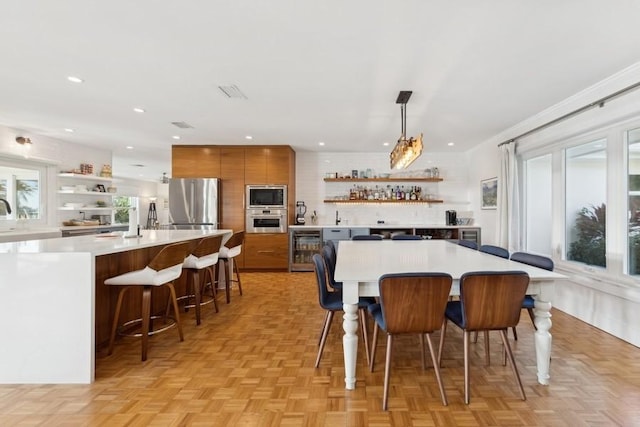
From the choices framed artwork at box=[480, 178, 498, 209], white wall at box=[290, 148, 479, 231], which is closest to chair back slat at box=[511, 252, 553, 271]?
framed artwork at box=[480, 178, 498, 209]

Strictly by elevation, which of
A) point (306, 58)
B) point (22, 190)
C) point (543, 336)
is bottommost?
point (543, 336)

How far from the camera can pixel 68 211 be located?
19.2 ft

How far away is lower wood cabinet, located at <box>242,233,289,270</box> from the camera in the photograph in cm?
604

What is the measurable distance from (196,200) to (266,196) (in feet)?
4.24

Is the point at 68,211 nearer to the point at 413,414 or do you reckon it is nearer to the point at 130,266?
the point at 130,266

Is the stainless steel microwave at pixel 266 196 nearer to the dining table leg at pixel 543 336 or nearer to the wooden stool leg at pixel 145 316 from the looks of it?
the wooden stool leg at pixel 145 316

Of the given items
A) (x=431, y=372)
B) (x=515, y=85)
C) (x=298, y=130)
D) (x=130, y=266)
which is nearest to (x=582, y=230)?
(x=515, y=85)

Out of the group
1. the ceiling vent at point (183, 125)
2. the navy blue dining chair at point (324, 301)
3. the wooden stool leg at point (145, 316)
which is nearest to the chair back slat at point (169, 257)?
the wooden stool leg at point (145, 316)

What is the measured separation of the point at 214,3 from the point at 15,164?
513 centimetres

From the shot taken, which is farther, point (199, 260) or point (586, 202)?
point (586, 202)

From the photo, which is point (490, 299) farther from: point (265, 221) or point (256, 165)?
point (256, 165)

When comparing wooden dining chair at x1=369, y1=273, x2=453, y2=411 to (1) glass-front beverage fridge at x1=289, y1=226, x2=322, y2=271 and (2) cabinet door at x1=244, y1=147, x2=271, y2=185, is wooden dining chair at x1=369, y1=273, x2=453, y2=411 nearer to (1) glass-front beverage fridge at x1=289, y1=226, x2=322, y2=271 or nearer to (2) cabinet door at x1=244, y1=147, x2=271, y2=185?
(1) glass-front beverage fridge at x1=289, y1=226, x2=322, y2=271

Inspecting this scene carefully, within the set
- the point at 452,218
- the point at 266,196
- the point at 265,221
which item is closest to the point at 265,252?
the point at 265,221

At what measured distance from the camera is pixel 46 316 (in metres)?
2.12
